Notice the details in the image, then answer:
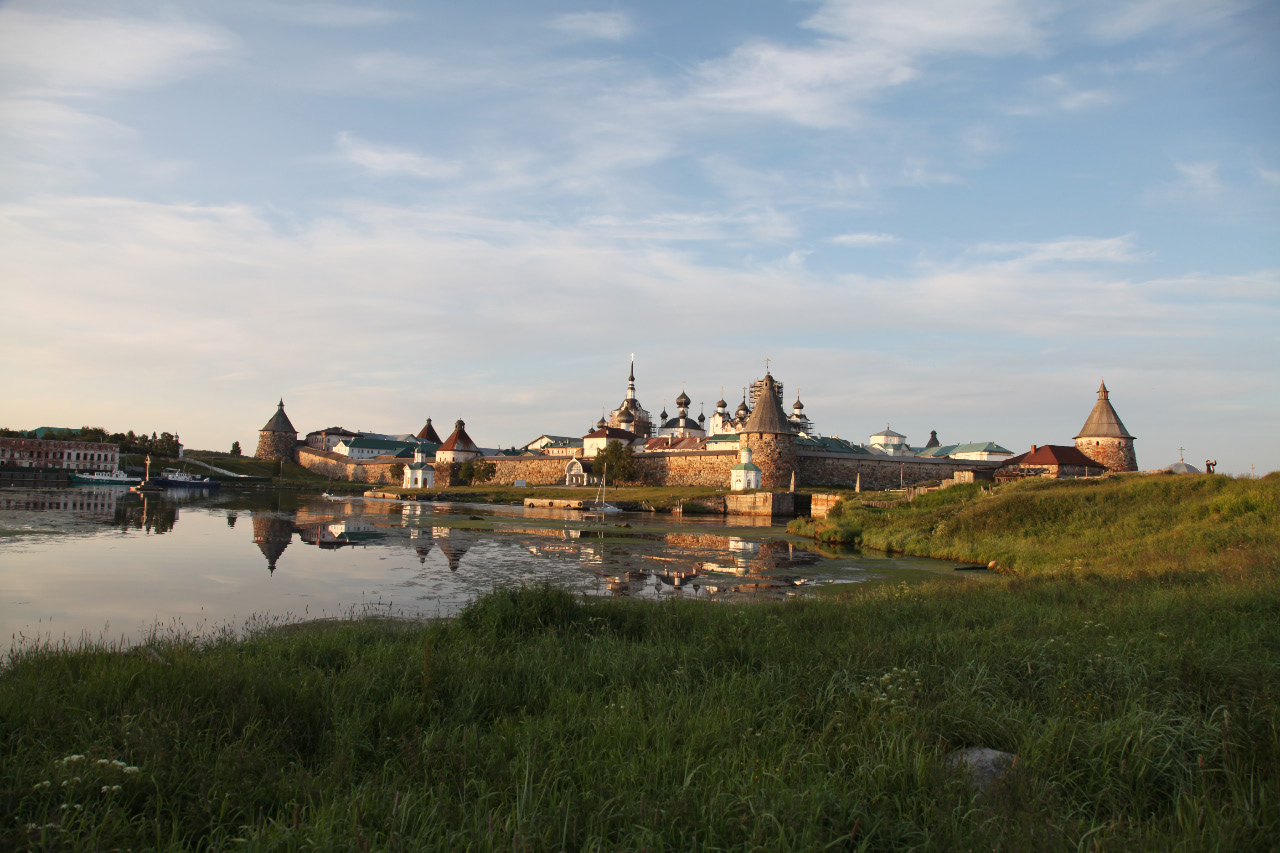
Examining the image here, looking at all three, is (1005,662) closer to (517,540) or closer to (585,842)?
(585,842)

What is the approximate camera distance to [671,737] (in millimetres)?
3543

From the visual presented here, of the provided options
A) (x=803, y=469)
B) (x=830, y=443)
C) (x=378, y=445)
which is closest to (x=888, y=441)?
(x=830, y=443)

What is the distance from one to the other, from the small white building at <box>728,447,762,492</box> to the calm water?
2274 centimetres

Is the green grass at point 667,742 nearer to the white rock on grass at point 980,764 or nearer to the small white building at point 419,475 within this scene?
the white rock on grass at point 980,764

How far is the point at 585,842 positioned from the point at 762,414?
4920cm

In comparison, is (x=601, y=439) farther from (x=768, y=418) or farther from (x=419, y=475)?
(x=768, y=418)

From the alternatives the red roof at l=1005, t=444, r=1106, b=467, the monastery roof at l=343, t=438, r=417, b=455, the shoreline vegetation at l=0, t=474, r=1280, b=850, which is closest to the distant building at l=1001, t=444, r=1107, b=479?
the red roof at l=1005, t=444, r=1106, b=467

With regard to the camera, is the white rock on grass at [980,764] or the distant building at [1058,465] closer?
the white rock on grass at [980,764]

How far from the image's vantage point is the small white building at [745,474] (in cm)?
4912

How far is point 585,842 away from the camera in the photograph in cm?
265

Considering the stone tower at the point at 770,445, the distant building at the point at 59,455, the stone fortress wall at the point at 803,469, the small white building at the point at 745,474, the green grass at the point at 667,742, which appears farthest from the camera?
the distant building at the point at 59,455

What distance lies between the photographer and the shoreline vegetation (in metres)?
2.73

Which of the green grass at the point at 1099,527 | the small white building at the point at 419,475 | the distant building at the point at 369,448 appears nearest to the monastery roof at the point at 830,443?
the small white building at the point at 419,475

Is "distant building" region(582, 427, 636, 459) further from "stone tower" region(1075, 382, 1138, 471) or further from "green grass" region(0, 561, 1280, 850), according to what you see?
"green grass" region(0, 561, 1280, 850)
